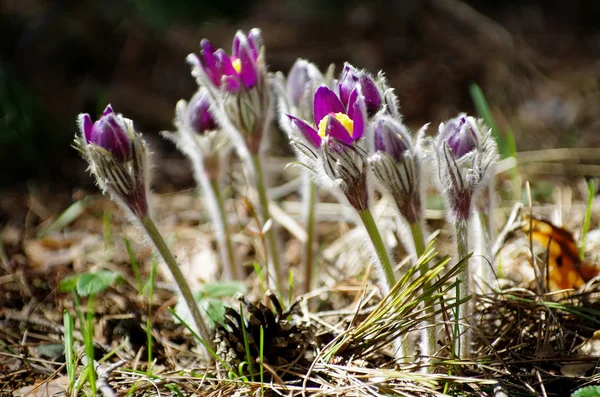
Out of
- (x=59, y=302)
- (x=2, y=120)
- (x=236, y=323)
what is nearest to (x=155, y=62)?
(x=2, y=120)

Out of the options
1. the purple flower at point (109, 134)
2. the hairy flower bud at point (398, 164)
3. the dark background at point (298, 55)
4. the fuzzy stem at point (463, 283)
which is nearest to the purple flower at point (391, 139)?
the hairy flower bud at point (398, 164)

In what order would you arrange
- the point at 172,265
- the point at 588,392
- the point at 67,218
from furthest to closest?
the point at 67,218
the point at 172,265
the point at 588,392

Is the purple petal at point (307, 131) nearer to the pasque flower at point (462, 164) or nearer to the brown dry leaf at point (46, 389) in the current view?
the pasque flower at point (462, 164)

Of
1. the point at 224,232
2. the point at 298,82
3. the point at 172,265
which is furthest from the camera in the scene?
the point at 224,232

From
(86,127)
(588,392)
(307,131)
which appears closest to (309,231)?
(307,131)

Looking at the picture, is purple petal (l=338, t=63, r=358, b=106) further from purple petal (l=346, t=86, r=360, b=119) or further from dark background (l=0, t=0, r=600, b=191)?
dark background (l=0, t=0, r=600, b=191)

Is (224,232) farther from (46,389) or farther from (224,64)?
(46,389)
